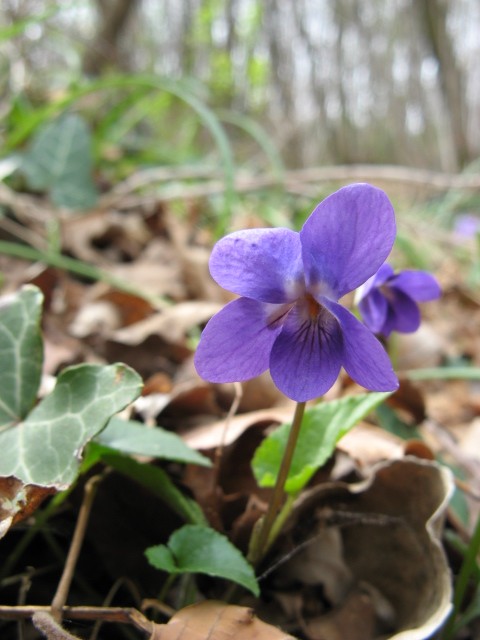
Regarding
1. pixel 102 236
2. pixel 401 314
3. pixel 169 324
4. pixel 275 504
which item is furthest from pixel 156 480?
pixel 102 236

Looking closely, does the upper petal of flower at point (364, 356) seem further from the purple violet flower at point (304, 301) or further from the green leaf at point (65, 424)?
the green leaf at point (65, 424)

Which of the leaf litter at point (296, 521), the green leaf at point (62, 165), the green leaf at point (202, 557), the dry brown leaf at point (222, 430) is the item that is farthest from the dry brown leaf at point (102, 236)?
the green leaf at point (202, 557)

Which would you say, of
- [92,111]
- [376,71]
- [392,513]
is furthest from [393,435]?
[376,71]

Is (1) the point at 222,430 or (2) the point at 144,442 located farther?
(1) the point at 222,430

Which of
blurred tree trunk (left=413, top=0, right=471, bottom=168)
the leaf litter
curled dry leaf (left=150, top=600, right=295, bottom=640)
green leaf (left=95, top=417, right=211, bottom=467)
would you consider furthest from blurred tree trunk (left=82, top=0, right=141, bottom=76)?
curled dry leaf (left=150, top=600, right=295, bottom=640)

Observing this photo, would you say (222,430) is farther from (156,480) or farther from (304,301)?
(304,301)

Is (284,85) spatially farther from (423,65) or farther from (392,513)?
(392,513)

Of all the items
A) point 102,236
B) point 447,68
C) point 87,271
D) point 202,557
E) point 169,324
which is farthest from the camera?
point 447,68
